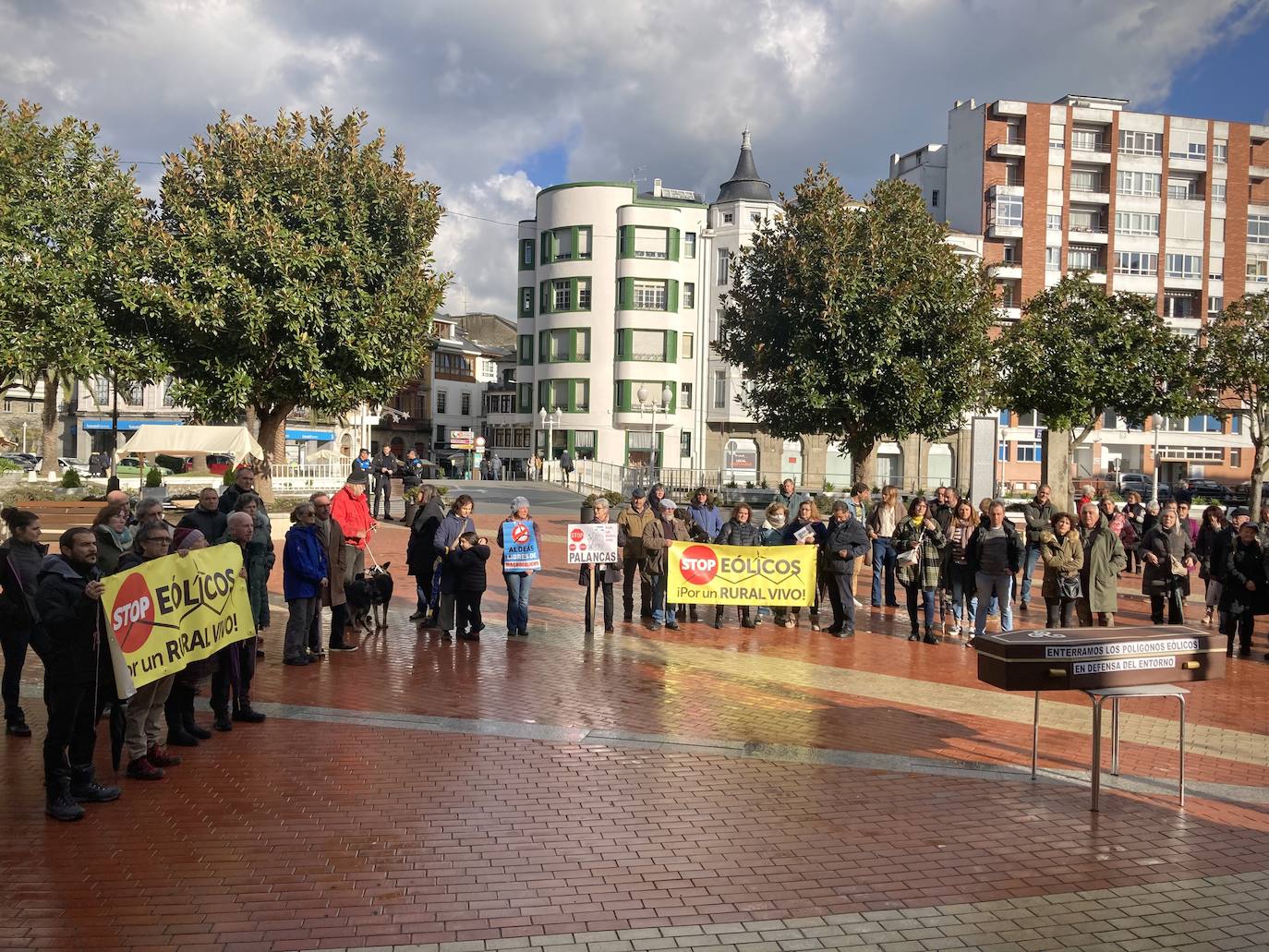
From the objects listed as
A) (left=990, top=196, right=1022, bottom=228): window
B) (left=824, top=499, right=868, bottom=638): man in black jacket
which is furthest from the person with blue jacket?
(left=990, top=196, right=1022, bottom=228): window

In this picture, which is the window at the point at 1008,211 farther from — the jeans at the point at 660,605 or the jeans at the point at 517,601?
the jeans at the point at 517,601

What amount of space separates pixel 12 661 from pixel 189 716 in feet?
4.95

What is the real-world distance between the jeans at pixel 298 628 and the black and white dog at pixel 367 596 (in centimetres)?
79

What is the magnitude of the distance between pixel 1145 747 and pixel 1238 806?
57.6 inches

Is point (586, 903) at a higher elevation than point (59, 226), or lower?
lower

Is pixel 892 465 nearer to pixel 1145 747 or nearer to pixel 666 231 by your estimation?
pixel 666 231

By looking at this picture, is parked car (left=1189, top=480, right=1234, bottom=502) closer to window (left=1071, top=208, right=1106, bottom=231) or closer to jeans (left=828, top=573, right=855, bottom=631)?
window (left=1071, top=208, right=1106, bottom=231)

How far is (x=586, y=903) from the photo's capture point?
18.6ft

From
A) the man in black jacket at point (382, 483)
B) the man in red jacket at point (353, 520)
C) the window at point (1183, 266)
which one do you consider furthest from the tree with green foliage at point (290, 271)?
the window at point (1183, 266)

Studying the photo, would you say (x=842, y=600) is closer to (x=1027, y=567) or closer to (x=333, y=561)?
(x=1027, y=567)

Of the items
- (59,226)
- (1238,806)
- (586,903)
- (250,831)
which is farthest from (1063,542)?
(59,226)

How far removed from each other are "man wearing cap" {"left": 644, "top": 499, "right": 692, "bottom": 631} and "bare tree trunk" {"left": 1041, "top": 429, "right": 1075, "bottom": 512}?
25.7 meters

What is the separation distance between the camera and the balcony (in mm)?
61562

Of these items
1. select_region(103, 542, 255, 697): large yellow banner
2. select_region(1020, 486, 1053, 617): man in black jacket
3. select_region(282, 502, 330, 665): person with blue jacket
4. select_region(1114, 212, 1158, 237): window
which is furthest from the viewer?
select_region(1114, 212, 1158, 237): window
